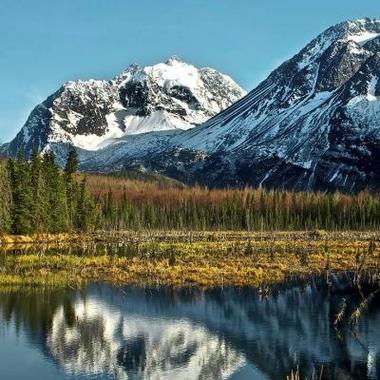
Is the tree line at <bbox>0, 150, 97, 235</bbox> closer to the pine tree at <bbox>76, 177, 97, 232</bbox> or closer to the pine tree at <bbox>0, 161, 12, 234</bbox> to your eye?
the pine tree at <bbox>0, 161, 12, 234</bbox>

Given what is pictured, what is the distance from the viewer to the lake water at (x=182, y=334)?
37.8 m

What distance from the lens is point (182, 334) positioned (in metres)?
46.2

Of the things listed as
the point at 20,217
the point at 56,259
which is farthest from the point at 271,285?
the point at 20,217

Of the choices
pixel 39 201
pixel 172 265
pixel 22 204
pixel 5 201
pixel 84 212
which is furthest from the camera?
pixel 84 212

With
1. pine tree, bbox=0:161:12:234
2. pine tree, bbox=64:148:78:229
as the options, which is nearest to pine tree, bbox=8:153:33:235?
pine tree, bbox=0:161:12:234

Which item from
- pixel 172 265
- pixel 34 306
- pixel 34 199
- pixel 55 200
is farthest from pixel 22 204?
pixel 34 306

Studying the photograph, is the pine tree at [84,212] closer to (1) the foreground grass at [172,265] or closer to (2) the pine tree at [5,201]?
(2) the pine tree at [5,201]

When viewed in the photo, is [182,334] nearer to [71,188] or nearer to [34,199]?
[34,199]

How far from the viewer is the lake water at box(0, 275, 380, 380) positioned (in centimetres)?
3781

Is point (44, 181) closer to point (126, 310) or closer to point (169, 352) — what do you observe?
point (126, 310)

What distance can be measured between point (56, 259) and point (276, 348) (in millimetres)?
48318

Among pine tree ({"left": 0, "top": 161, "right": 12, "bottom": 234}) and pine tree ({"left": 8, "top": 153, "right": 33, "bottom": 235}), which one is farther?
pine tree ({"left": 8, "top": 153, "right": 33, "bottom": 235})

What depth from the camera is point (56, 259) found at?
277 feet

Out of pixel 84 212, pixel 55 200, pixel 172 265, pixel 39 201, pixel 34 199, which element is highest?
pixel 34 199
